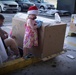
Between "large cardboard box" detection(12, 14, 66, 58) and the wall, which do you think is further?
the wall

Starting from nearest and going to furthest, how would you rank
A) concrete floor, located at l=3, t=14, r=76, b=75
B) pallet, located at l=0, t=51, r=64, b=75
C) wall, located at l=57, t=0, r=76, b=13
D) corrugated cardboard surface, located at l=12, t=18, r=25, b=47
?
pallet, located at l=0, t=51, r=64, b=75 < concrete floor, located at l=3, t=14, r=76, b=75 < corrugated cardboard surface, located at l=12, t=18, r=25, b=47 < wall, located at l=57, t=0, r=76, b=13

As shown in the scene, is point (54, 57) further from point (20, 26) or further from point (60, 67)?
point (20, 26)

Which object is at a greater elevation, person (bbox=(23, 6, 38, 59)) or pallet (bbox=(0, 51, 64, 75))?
person (bbox=(23, 6, 38, 59))

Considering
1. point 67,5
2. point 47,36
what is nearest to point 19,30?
point 47,36

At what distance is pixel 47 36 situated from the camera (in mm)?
3781

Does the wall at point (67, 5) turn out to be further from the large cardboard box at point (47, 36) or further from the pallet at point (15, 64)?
the pallet at point (15, 64)

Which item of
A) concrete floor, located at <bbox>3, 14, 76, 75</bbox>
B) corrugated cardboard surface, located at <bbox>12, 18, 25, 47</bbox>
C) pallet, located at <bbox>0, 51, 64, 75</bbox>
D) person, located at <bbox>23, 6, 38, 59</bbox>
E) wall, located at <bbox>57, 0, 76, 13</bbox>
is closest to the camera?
pallet, located at <bbox>0, 51, 64, 75</bbox>

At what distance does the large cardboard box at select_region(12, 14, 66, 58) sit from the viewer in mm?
3746

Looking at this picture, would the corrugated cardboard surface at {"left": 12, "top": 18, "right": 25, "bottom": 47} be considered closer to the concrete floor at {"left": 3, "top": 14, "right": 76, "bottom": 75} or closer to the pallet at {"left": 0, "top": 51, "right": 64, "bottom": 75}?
the pallet at {"left": 0, "top": 51, "right": 64, "bottom": 75}

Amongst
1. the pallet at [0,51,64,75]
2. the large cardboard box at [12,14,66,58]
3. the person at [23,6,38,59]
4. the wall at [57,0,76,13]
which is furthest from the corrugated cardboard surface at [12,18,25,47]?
the wall at [57,0,76,13]

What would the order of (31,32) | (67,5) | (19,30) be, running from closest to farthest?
(31,32) → (19,30) → (67,5)

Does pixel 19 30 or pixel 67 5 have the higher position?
pixel 19 30

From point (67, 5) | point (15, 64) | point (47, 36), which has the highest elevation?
point (47, 36)

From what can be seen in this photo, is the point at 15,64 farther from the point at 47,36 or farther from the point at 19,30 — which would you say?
the point at 19,30
